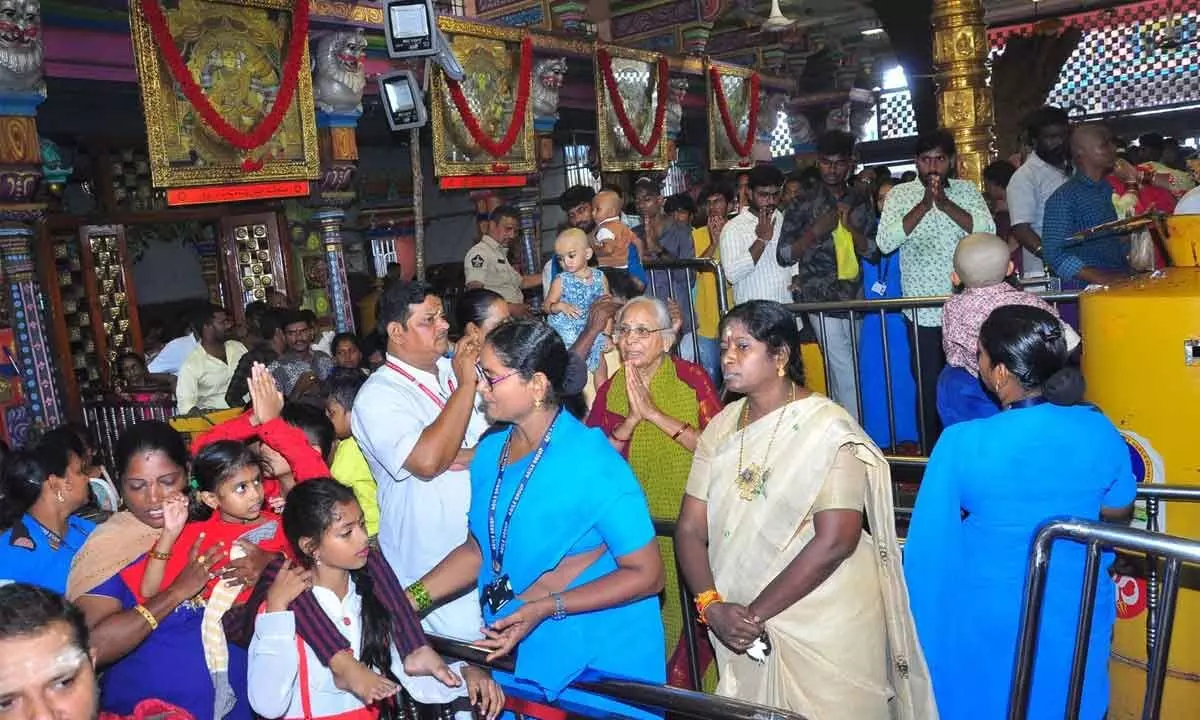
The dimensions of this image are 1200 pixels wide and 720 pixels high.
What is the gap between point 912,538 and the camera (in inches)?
108

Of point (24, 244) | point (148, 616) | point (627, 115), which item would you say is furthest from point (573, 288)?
point (627, 115)

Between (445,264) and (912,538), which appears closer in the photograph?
(912,538)

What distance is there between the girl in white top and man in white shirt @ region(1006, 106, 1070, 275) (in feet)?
14.0

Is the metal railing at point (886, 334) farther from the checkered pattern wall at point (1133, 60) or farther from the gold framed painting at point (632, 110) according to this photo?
the checkered pattern wall at point (1133, 60)

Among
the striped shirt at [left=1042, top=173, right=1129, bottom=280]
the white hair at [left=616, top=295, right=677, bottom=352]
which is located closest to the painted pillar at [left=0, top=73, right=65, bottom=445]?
the white hair at [left=616, top=295, right=677, bottom=352]

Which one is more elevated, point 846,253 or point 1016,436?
point 846,253

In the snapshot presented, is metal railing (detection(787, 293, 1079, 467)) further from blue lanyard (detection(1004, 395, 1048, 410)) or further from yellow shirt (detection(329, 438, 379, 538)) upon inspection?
yellow shirt (detection(329, 438, 379, 538))

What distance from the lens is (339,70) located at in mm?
8250

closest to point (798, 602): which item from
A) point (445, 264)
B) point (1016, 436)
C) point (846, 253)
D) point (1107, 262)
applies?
point (1016, 436)

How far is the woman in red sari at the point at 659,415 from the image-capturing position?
11.1 feet

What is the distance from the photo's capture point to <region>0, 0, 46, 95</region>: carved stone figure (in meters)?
6.05

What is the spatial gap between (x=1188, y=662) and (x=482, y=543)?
2.11 meters

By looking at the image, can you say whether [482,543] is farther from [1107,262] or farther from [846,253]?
[846,253]

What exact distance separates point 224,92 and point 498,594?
229 inches
